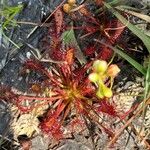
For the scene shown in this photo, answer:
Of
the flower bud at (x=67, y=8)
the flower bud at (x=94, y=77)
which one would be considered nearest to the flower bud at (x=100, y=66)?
the flower bud at (x=94, y=77)

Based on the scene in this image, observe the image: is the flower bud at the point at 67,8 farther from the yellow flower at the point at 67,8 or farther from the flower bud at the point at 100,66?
the flower bud at the point at 100,66

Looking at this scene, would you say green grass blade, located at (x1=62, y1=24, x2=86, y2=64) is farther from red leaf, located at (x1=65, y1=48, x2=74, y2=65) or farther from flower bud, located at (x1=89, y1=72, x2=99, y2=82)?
flower bud, located at (x1=89, y1=72, x2=99, y2=82)

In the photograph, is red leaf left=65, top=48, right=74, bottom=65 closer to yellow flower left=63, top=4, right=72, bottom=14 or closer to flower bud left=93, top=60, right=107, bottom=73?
yellow flower left=63, top=4, right=72, bottom=14

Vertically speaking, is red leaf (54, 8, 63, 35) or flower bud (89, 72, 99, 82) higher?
red leaf (54, 8, 63, 35)

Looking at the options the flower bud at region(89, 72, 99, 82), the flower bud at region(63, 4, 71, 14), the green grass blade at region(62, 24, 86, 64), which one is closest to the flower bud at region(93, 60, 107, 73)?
the flower bud at region(89, 72, 99, 82)

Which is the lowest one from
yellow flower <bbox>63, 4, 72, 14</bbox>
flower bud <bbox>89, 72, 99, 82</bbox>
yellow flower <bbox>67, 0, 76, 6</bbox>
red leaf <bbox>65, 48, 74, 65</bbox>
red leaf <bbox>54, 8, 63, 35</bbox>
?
red leaf <bbox>65, 48, 74, 65</bbox>

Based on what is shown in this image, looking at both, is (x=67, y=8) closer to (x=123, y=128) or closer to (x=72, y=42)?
(x=72, y=42)

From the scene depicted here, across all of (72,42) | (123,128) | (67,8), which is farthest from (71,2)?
(123,128)

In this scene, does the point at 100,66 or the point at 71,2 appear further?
the point at 71,2

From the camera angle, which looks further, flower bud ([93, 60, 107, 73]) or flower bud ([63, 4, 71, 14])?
flower bud ([63, 4, 71, 14])

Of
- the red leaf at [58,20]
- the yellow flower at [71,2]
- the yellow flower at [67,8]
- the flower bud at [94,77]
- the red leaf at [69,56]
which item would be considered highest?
the yellow flower at [71,2]

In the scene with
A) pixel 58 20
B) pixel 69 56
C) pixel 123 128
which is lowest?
pixel 123 128

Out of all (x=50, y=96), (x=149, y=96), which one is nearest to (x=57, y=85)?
(x=50, y=96)
